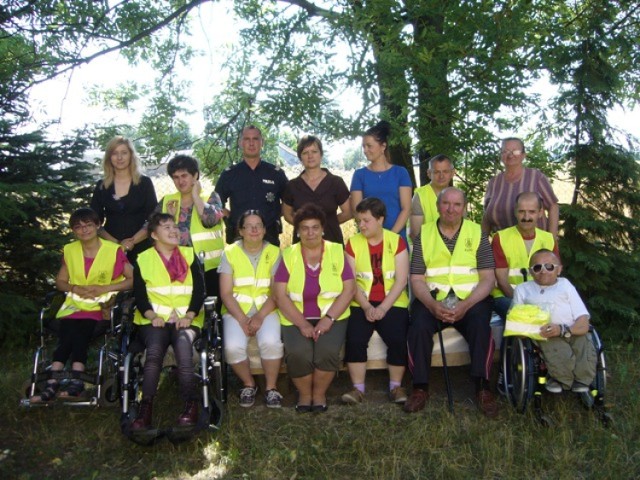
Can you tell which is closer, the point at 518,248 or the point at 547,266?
the point at 547,266

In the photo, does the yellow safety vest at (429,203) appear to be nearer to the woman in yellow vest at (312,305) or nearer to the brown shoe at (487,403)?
the woman in yellow vest at (312,305)

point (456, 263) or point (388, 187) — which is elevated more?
point (388, 187)

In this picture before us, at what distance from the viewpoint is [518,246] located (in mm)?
4754

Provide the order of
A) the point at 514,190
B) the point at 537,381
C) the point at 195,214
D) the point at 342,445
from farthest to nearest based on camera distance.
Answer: the point at 514,190 < the point at 195,214 < the point at 537,381 < the point at 342,445

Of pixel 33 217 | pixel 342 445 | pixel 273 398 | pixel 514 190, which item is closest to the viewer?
pixel 342 445

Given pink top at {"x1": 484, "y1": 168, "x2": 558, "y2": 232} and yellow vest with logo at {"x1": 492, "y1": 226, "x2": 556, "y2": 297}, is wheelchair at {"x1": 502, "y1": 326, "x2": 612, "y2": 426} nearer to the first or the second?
yellow vest with logo at {"x1": 492, "y1": 226, "x2": 556, "y2": 297}

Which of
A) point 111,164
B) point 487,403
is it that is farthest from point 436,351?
point 111,164

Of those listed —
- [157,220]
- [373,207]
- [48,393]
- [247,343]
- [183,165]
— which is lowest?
[48,393]

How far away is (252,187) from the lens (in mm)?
5207

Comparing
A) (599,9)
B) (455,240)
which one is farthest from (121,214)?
(599,9)

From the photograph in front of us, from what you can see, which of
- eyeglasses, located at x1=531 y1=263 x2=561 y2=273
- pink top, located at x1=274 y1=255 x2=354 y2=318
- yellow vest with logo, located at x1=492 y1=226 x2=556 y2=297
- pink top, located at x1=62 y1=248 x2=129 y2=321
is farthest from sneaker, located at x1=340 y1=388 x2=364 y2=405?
pink top, located at x1=62 y1=248 x2=129 y2=321

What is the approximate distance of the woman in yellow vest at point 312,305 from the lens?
14.5ft

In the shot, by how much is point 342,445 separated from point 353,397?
68cm

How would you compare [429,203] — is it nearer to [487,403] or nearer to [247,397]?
[487,403]
